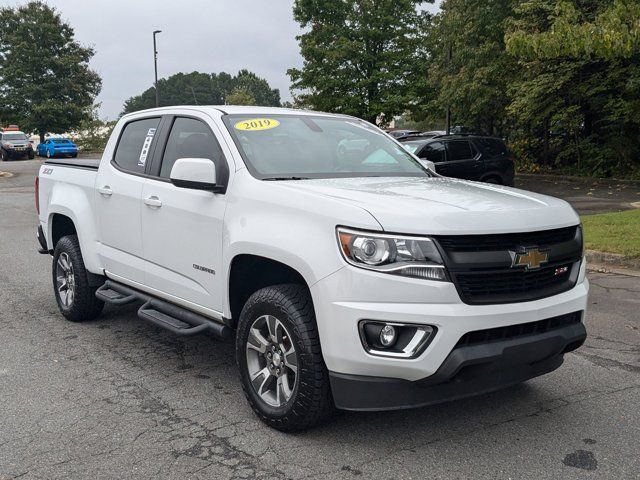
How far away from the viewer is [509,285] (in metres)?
3.27

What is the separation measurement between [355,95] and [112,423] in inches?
1002

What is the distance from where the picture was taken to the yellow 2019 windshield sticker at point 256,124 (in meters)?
4.38

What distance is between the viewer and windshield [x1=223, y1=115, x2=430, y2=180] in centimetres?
418

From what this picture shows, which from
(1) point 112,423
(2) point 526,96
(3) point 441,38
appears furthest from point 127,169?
(3) point 441,38

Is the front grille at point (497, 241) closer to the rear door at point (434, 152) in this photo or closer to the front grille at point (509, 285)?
the front grille at point (509, 285)

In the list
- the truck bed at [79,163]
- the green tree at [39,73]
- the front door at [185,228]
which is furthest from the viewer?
the green tree at [39,73]

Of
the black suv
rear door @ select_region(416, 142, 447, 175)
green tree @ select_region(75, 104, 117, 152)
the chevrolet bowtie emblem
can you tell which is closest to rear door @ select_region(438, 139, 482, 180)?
the black suv

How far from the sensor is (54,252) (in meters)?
6.14

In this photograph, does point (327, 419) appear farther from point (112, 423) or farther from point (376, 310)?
point (112, 423)

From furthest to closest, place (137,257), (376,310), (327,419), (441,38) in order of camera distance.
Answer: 1. (441,38)
2. (137,257)
3. (327,419)
4. (376,310)

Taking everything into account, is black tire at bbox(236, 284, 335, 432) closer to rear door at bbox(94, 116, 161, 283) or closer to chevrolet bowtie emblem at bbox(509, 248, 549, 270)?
chevrolet bowtie emblem at bbox(509, 248, 549, 270)

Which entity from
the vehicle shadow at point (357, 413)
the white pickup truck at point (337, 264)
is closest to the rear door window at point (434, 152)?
the white pickup truck at point (337, 264)

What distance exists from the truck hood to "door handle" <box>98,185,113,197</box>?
6.57ft

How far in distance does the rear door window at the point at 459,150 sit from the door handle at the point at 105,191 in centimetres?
1049
